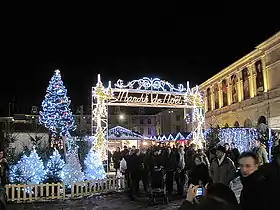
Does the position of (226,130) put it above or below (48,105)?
below

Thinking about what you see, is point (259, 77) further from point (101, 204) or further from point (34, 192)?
point (34, 192)

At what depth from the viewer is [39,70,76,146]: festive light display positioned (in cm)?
2509

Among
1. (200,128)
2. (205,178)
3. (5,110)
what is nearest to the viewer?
(205,178)

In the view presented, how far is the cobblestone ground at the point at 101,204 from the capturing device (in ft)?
38.7

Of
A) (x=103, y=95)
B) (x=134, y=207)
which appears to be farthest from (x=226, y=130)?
(x=134, y=207)

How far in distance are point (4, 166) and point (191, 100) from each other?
12.8m

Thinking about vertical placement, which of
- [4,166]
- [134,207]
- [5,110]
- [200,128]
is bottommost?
[134,207]

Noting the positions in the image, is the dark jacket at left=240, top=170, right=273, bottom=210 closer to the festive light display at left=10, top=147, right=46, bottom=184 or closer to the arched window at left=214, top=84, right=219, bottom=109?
the festive light display at left=10, top=147, right=46, bottom=184

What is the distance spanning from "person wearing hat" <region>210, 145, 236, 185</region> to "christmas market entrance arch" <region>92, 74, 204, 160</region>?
1160 centimetres

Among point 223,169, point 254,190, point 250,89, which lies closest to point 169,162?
point 223,169

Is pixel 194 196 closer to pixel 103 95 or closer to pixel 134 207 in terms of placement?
pixel 134 207

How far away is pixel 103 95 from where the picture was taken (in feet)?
63.4

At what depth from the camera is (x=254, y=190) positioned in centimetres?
350

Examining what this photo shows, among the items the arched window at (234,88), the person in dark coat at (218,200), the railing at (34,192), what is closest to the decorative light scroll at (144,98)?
the railing at (34,192)
